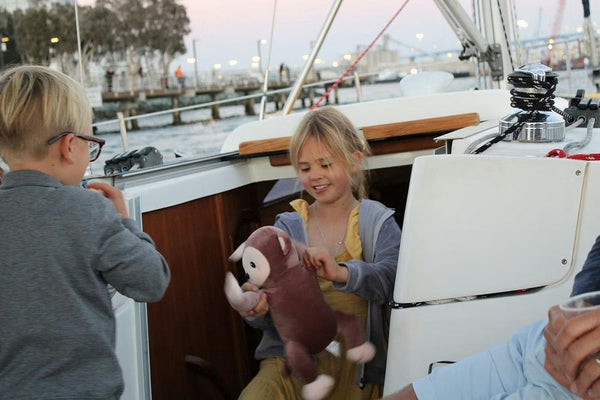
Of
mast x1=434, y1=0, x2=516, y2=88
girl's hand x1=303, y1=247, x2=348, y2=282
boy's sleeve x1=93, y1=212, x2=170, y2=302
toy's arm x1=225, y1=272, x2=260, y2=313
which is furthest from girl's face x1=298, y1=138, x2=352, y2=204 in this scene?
mast x1=434, y1=0, x2=516, y2=88

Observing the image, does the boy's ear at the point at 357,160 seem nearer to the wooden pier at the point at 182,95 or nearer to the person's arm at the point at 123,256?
the person's arm at the point at 123,256

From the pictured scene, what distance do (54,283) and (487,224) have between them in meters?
0.89

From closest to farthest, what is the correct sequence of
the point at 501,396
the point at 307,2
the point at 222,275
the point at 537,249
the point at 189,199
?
the point at 501,396 → the point at 537,249 → the point at 189,199 → the point at 222,275 → the point at 307,2

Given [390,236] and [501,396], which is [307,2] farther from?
[501,396]

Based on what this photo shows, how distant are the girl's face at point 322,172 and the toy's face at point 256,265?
14.6 inches

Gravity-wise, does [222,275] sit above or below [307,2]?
below

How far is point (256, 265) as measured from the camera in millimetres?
1844

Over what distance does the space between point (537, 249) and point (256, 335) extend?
1401 millimetres

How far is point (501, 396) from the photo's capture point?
1.32 m

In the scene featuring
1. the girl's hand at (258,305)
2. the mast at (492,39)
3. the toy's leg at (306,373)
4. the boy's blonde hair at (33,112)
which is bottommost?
the toy's leg at (306,373)

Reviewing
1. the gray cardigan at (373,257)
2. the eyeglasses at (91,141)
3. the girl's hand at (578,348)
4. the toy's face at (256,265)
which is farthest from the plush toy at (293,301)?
the girl's hand at (578,348)

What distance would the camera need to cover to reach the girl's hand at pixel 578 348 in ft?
3.67

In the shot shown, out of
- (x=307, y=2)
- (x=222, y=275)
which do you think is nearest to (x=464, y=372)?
(x=222, y=275)

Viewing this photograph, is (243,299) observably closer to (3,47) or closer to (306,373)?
(306,373)
